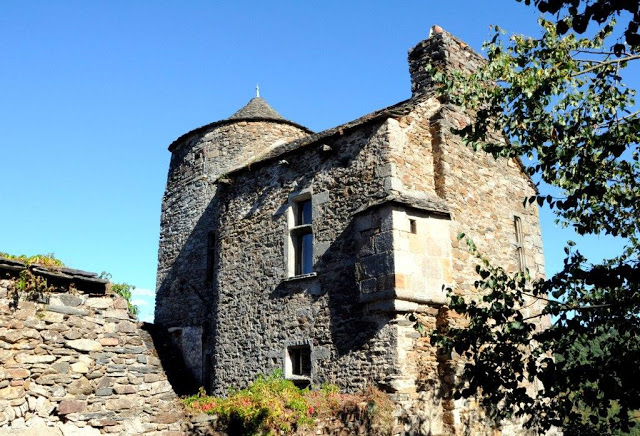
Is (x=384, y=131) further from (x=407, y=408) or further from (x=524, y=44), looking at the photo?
(x=407, y=408)

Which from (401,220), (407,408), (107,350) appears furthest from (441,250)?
(107,350)

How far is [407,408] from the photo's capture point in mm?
9422

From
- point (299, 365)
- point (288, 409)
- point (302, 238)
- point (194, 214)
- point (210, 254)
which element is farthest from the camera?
point (194, 214)

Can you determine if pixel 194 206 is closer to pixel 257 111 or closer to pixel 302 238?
pixel 257 111

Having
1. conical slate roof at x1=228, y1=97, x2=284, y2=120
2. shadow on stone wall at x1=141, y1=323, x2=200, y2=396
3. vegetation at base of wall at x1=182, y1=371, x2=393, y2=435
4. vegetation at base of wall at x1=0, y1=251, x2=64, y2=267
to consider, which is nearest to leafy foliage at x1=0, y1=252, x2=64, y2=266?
vegetation at base of wall at x1=0, y1=251, x2=64, y2=267

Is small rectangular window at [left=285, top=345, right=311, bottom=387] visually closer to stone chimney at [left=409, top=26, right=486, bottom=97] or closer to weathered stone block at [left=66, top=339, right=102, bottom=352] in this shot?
weathered stone block at [left=66, top=339, right=102, bottom=352]

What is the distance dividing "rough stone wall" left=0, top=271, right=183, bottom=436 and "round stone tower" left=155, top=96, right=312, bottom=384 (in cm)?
713

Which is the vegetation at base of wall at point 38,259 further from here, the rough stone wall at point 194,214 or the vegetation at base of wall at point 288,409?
the rough stone wall at point 194,214

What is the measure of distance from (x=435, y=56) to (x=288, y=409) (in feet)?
26.5

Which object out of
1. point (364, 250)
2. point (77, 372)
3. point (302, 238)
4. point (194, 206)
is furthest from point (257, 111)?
point (77, 372)

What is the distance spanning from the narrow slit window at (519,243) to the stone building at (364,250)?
27 mm

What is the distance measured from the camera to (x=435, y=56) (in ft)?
40.2

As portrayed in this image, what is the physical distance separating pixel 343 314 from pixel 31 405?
18.0 feet

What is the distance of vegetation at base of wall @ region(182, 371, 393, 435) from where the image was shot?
330 inches
